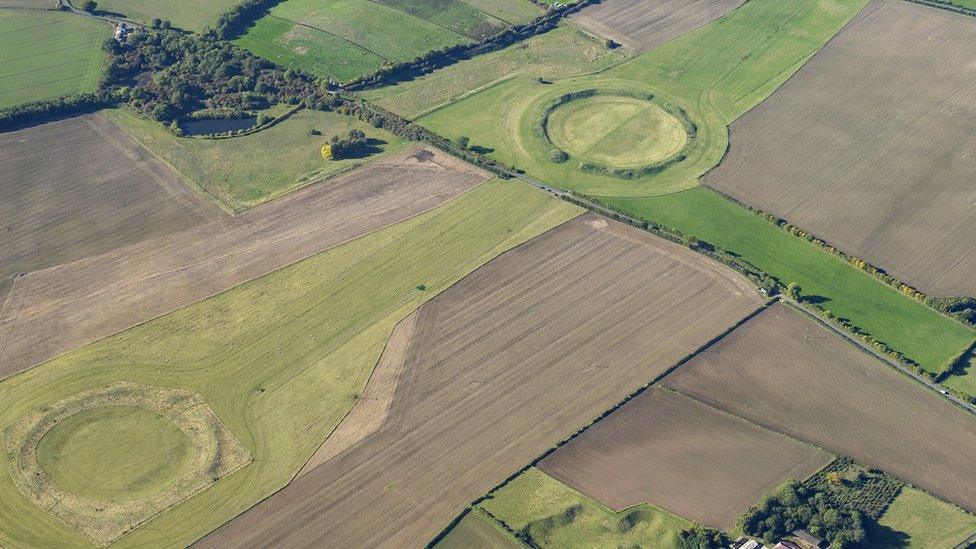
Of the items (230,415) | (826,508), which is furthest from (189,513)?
(826,508)

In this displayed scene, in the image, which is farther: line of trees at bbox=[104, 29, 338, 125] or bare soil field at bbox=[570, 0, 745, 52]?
bare soil field at bbox=[570, 0, 745, 52]

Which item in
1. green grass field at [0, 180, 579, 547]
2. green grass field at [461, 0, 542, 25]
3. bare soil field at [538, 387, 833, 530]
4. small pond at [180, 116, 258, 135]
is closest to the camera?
green grass field at [0, 180, 579, 547]

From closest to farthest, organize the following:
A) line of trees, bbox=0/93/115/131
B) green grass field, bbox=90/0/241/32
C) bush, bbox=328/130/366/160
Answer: bush, bbox=328/130/366/160 < line of trees, bbox=0/93/115/131 < green grass field, bbox=90/0/241/32

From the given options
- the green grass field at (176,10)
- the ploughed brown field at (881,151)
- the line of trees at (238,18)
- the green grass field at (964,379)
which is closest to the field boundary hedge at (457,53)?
the line of trees at (238,18)

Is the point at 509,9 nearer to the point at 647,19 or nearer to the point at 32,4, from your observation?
the point at 647,19

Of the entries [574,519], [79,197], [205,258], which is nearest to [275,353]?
[205,258]

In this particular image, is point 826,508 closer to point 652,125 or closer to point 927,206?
point 927,206

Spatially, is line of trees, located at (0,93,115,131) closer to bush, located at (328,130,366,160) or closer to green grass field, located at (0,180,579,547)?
bush, located at (328,130,366,160)

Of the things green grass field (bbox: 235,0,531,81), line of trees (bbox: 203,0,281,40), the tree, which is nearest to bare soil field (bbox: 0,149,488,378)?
green grass field (bbox: 235,0,531,81)
